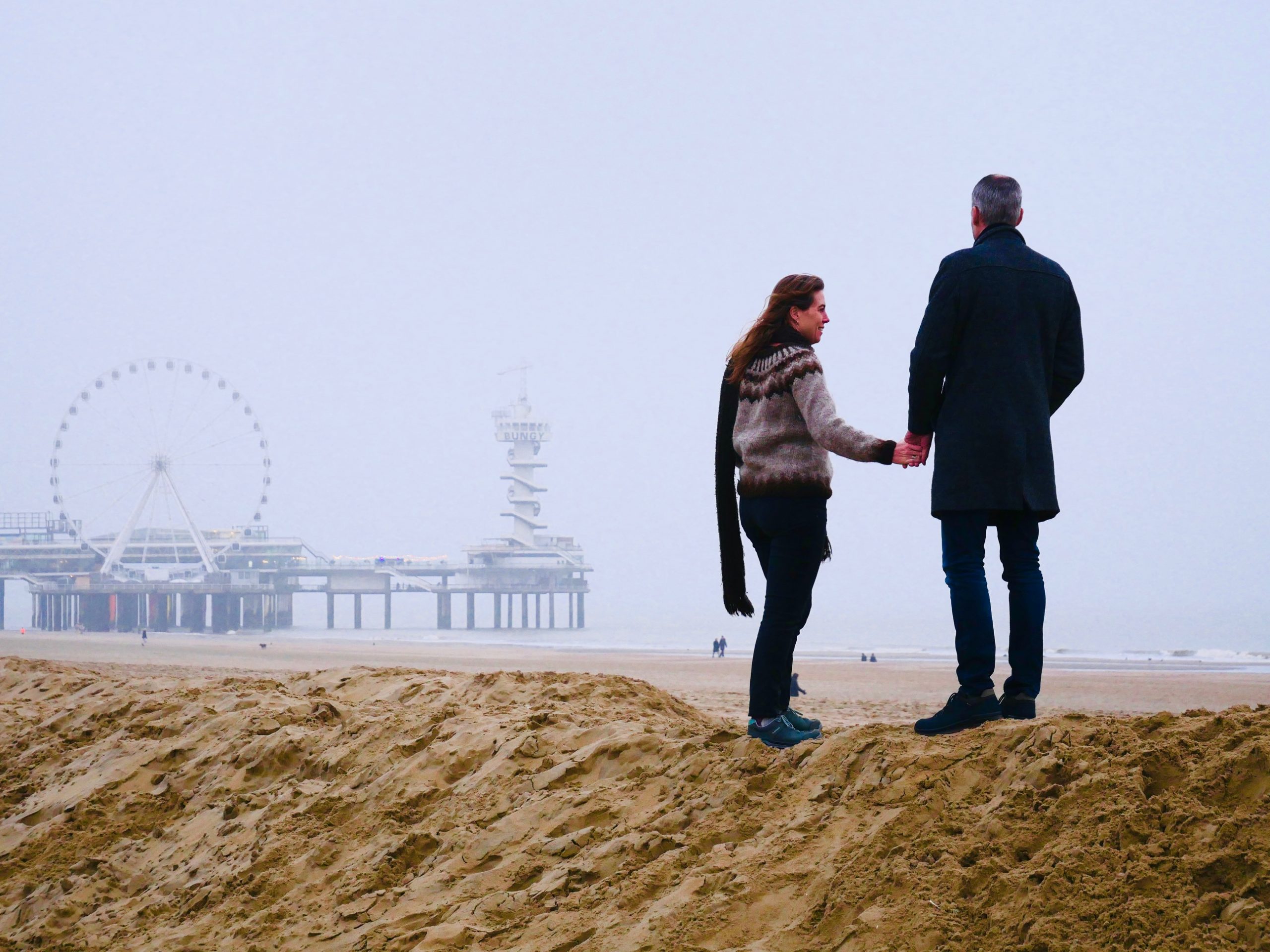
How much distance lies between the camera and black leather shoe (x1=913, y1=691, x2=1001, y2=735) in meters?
3.19

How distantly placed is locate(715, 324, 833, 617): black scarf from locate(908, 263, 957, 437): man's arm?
0.40 meters

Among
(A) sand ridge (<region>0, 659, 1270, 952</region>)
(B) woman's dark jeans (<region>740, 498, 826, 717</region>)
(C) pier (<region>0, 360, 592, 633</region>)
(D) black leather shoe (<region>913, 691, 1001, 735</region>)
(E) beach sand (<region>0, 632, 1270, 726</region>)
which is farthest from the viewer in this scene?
(C) pier (<region>0, 360, 592, 633</region>)

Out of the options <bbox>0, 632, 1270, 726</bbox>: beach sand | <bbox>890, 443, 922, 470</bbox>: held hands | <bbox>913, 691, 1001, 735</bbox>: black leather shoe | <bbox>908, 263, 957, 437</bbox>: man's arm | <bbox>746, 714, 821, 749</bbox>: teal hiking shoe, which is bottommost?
<bbox>0, 632, 1270, 726</bbox>: beach sand

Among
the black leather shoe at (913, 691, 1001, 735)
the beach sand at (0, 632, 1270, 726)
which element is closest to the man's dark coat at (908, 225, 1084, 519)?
the black leather shoe at (913, 691, 1001, 735)

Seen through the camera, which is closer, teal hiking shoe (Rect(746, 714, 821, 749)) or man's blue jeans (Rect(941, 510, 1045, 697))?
man's blue jeans (Rect(941, 510, 1045, 697))

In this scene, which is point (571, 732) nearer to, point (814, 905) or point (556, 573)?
point (814, 905)

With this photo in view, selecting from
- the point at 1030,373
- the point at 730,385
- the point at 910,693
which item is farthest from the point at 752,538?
the point at 910,693

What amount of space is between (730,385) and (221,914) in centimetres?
250

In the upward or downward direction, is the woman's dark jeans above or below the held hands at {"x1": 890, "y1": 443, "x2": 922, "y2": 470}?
below

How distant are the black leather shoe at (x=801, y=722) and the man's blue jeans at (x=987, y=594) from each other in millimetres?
516

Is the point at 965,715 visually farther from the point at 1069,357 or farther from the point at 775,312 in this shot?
the point at 775,312

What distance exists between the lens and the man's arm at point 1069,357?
342 cm

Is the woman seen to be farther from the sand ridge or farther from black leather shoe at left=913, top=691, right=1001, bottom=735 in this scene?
black leather shoe at left=913, top=691, right=1001, bottom=735

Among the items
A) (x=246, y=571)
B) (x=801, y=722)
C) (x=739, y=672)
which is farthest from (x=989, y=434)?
(x=246, y=571)
